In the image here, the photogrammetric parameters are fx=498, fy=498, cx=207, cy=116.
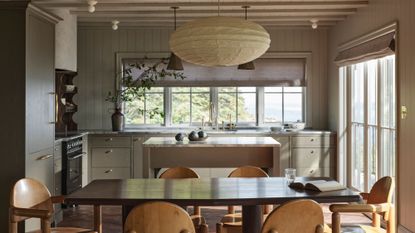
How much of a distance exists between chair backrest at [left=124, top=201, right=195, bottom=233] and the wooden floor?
101 inches

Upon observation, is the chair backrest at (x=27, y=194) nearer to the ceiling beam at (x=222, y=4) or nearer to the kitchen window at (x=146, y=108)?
the ceiling beam at (x=222, y=4)

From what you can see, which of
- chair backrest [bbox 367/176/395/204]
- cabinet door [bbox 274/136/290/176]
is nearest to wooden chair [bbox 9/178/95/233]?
chair backrest [bbox 367/176/395/204]

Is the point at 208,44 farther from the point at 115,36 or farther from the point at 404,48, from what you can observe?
the point at 115,36

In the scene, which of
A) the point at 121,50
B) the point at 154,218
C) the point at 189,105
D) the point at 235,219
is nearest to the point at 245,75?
the point at 189,105

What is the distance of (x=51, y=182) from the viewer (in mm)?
5215

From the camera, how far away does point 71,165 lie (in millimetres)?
5988

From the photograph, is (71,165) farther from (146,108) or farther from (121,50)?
(121,50)

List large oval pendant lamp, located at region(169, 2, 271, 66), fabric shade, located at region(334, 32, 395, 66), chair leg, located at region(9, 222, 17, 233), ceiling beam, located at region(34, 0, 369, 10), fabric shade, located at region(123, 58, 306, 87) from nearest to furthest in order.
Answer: large oval pendant lamp, located at region(169, 2, 271, 66)
chair leg, located at region(9, 222, 17, 233)
fabric shade, located at region(334, 32, 395, 66)
ceiling beam, located at region(34, 0, 369, 10)
fabric shade, located at region(123, 58, 306, 87)

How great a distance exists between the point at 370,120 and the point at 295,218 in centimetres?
347

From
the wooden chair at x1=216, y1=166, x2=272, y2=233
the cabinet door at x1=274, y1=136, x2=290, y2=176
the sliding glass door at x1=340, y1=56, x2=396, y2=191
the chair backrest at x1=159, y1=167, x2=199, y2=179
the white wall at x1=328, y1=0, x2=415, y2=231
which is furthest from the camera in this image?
the cabinet door at x1=274, y1=136, x2=290, y2=176

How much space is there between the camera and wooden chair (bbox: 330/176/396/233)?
307cm

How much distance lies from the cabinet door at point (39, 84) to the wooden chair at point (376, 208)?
290 centimetres

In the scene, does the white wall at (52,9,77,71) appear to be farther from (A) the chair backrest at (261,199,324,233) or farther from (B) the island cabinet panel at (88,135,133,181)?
(A) the chair backrest at (261,199,324,233)

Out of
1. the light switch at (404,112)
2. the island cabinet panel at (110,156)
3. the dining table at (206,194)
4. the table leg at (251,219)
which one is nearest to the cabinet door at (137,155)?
the island cabinet panel at (110,156)
